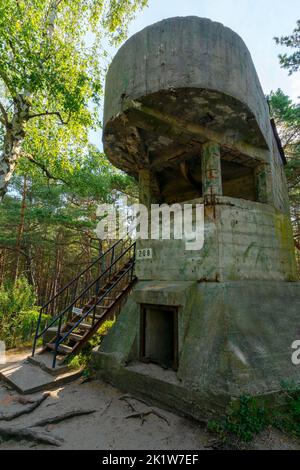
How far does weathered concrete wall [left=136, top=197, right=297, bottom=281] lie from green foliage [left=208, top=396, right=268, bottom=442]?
195 centimetres

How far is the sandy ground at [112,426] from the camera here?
3000 mm

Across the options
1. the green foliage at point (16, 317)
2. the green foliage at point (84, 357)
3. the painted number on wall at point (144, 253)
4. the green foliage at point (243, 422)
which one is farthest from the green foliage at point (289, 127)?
the green foliage at point (16, 317)

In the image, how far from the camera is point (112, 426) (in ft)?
11.3

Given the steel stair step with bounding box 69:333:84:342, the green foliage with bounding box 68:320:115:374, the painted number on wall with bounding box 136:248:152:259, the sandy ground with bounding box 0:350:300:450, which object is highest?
the painted number on wall with bounding box 136:248:152:259

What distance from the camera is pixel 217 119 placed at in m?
4.73

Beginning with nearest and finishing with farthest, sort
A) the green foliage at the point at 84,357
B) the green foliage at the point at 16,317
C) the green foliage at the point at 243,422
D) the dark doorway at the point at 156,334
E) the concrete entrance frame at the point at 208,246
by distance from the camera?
the green foliage at the point at 243,422 → the concrete entrance frame at the point at 208,246 → the dark doorway at the point at 156,334 → the green foliage at the point at 84,357 → the green foliage at the point at 16,317

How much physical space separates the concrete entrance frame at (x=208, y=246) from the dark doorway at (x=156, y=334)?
0.56 ft

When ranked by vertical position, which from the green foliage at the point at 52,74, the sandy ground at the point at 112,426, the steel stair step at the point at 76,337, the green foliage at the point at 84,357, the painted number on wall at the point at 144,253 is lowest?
the sandy ground at the point at 112,426

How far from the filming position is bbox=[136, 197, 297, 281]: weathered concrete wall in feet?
15.0

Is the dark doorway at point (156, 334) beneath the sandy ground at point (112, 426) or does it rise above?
above

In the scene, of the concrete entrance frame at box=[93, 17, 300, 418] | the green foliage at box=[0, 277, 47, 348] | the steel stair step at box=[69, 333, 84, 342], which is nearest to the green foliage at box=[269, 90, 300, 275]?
the concrete entrance frame at box=[93, 17, 300, 418]

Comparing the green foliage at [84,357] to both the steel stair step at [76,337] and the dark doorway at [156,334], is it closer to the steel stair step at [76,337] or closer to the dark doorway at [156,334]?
the steel stair step at [76,337]

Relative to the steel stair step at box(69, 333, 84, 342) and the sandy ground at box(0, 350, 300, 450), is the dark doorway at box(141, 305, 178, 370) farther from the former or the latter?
the steel stair step at box(69, 333, 84, 342)

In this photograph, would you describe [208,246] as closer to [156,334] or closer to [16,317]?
[156,334]
